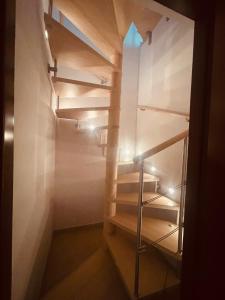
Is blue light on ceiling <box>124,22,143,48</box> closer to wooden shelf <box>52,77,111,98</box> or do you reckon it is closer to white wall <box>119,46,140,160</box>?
white wall <box>119,46,140,160</box>

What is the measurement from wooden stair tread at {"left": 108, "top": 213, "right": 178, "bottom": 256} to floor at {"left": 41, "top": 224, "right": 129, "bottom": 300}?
45 centimetres

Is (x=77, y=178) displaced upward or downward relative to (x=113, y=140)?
downward

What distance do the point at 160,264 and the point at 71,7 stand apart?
7.88ft

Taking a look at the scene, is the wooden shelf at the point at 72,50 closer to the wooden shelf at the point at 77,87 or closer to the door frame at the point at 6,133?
the wooden shelf at the point at 77,87

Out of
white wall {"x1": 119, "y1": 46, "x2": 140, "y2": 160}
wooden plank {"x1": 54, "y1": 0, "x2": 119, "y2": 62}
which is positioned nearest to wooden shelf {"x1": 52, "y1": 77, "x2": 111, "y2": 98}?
wooden plank {"x1": 54, "y1": 0, "x2": 119, "y2": 62}

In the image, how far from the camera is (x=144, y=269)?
5.10 feet

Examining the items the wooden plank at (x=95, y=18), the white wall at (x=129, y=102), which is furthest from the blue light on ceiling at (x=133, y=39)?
the wooden plank at (x=95, y=18)

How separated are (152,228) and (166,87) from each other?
1816mm

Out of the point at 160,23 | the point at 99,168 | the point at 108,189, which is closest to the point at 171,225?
the point at 108,189

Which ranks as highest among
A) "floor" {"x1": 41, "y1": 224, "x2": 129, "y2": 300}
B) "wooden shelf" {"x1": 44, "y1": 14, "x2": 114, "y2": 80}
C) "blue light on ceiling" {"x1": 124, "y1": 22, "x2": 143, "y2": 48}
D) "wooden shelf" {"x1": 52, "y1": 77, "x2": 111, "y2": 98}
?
"blue light on ceiling" {"x1": 124, "y1": 22, "x2": 143, "y2": 48}

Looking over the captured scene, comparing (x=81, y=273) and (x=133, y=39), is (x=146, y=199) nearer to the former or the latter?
(x=81, y=273)

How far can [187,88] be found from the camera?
207 centimetres

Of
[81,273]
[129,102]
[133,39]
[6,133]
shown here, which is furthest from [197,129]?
[133,39]

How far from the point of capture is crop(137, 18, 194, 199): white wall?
2133mm
